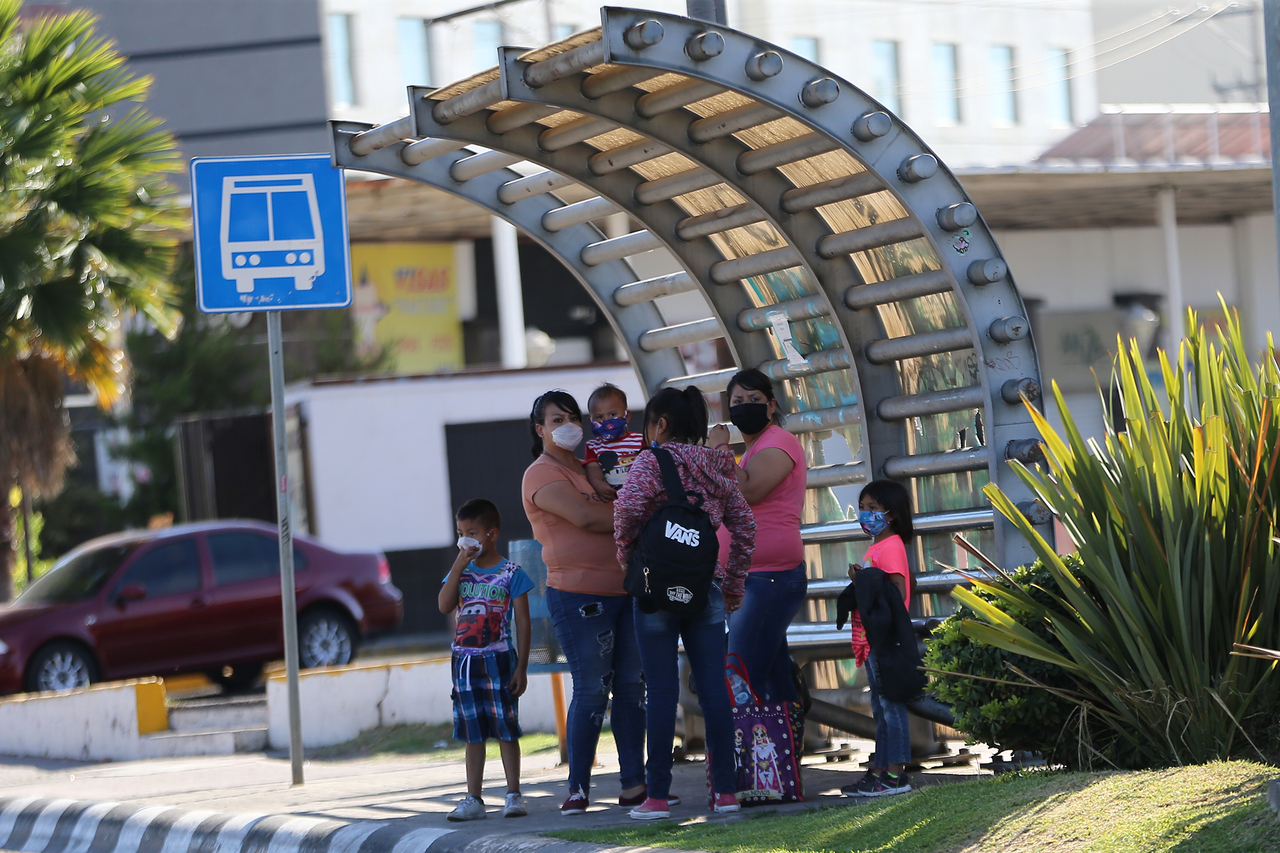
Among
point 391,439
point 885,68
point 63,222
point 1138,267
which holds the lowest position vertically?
point 391,439

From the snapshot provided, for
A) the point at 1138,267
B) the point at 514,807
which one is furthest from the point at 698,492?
the point at 1138,267

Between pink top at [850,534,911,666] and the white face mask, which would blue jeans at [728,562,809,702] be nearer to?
pink top at [850,534,911,666]

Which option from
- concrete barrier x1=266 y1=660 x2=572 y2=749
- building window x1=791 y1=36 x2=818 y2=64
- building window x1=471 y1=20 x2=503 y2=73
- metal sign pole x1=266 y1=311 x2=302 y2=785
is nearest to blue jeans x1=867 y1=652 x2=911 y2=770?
metal sign pole x1=266 y1=311 x2=302 y2=785

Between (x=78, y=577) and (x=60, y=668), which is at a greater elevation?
(x=78, y=577)

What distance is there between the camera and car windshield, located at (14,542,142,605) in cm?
1413

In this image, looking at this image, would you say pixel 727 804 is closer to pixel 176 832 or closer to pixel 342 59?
pixel 176 832

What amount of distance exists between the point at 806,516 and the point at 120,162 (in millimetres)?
8410

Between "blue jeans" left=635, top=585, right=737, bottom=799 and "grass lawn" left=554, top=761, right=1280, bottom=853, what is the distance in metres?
0.42

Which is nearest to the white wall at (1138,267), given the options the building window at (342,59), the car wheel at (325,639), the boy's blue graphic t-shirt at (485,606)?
the building window at (342,59)

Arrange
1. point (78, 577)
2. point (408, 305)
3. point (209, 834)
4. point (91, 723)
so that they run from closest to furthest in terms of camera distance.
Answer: point (209, 834), point (91, 723), point (78, 577), point (408, 305)

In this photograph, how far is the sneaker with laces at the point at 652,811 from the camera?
20.1 feet

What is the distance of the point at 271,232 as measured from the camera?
800 centimetres

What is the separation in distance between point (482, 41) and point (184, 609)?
23008 mm

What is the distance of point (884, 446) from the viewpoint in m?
7.43
